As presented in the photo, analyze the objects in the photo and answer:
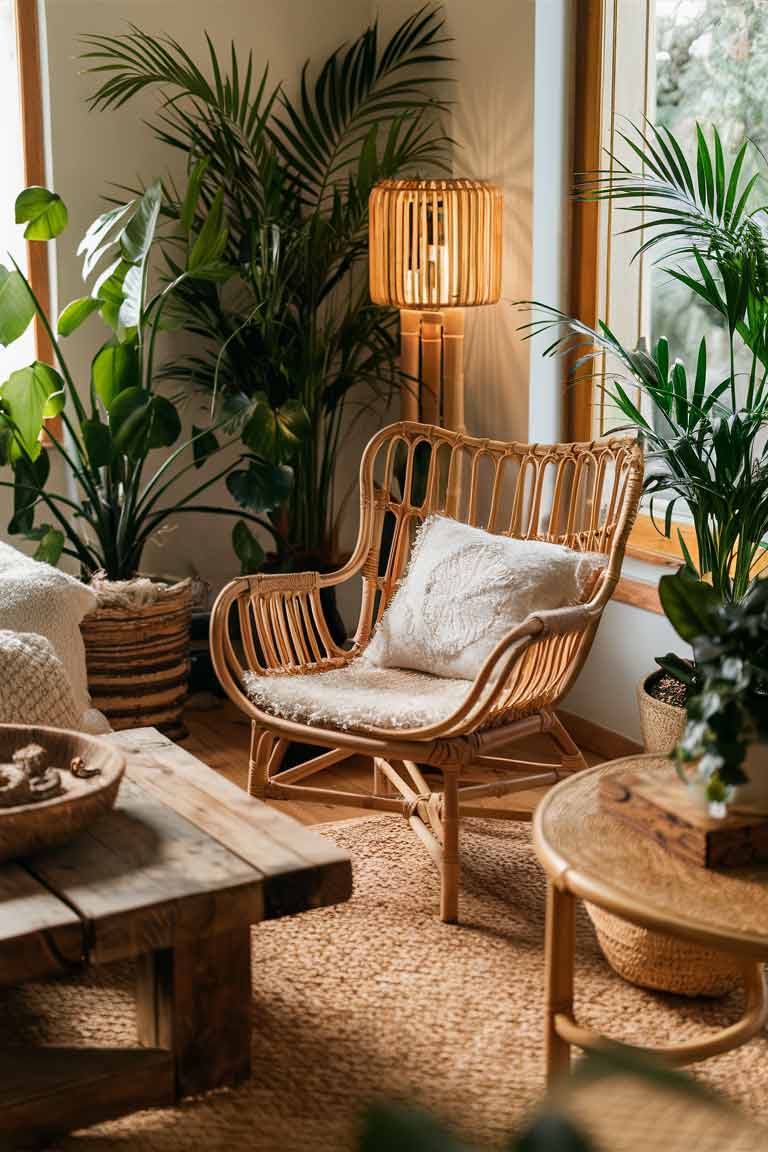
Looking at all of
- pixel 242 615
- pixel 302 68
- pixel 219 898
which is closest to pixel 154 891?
pixel 219 898

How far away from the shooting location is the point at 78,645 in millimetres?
2867

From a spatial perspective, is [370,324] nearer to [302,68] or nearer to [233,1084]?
[302,68]

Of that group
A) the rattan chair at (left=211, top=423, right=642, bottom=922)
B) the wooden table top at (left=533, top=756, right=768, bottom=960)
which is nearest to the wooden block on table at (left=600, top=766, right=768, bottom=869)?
the wooden table top at (left=533, top=756, right=768, bottom=960)

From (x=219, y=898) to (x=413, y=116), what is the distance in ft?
9.60

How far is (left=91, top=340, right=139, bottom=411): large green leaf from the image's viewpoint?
356cm

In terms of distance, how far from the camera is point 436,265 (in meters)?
3.43

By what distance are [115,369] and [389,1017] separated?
196 centimetres

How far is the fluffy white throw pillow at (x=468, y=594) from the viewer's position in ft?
9.18

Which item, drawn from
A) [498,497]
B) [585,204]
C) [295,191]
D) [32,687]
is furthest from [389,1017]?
[295,191]

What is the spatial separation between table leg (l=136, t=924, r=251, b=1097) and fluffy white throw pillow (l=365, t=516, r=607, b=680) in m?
1.01

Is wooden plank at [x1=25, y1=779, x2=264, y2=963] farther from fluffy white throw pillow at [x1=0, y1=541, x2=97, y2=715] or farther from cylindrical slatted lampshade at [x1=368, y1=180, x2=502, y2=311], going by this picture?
cylindrical slatted lampshade at [x1=368, y1=180, x2=502, y2=311]

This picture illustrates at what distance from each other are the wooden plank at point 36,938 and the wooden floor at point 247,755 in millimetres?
1372

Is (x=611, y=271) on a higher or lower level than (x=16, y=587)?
higher

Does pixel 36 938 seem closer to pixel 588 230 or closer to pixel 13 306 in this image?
pixel 13 306
